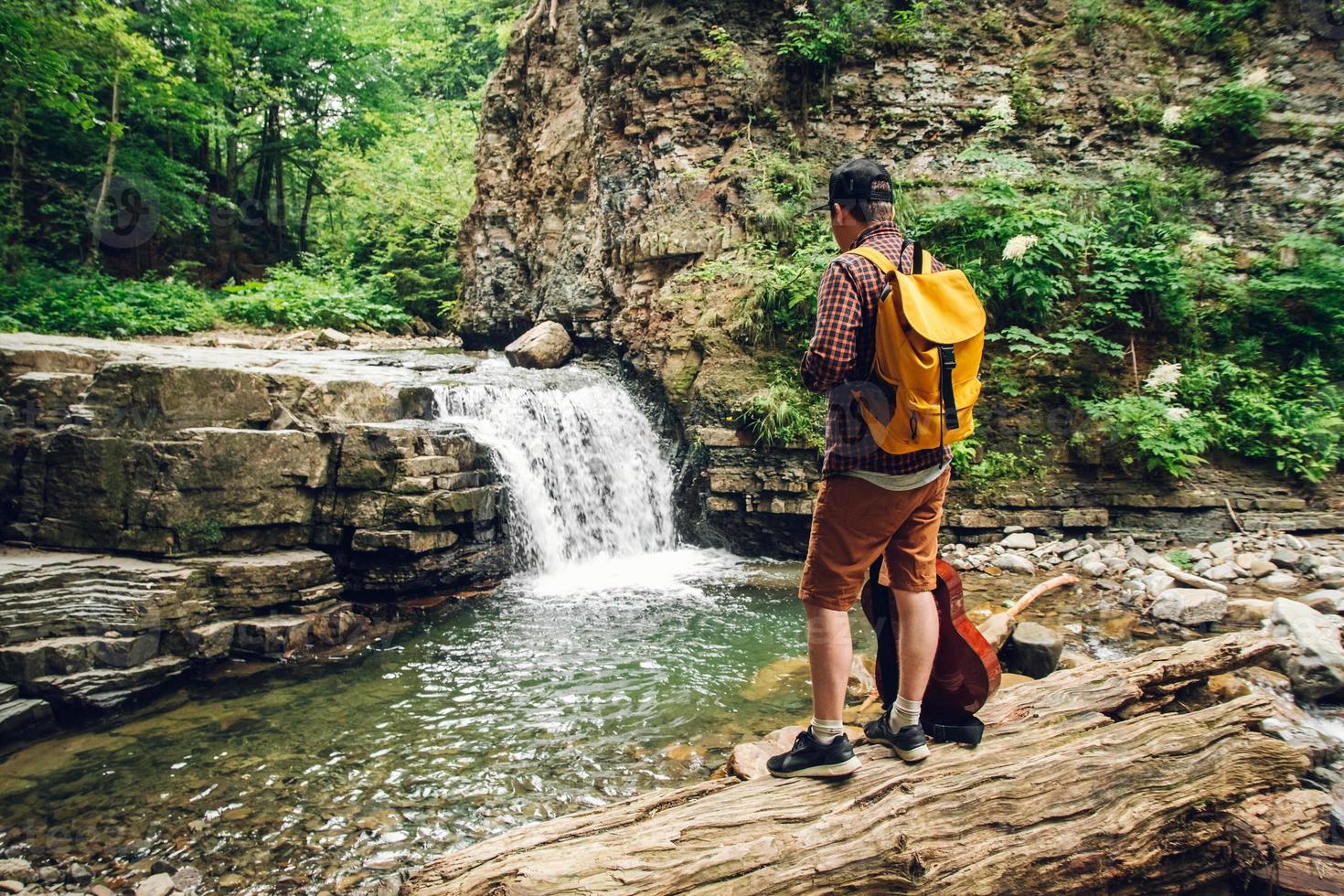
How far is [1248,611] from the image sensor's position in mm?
5570

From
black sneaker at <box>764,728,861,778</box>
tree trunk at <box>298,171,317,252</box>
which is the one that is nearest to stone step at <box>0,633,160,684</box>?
black sneaker at <box>764,728,861,778</box>

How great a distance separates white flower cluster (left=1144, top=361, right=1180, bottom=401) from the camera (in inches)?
315

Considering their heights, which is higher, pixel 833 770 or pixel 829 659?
pixel 829 659

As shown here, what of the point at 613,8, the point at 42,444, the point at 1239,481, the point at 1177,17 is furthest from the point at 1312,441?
the point at 42,444

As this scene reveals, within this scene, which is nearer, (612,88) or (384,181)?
(612,88)

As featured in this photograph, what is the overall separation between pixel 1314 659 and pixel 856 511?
3.99 m

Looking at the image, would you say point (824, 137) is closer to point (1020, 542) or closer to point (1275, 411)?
point (1020, 542)

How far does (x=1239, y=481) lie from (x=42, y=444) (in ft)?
40.2

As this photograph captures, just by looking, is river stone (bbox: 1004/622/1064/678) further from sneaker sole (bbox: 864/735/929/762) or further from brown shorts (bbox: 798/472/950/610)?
brown shorts (bbox: 798/472/950/610)

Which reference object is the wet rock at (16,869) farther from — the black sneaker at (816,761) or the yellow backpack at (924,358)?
the yellow backpack at (924,358)

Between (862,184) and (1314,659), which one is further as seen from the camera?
(1314,659)

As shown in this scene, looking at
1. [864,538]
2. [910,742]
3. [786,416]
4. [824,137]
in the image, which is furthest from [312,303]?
[910,742]

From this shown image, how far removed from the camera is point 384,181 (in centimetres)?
2030

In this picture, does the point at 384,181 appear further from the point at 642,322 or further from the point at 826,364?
the point at 826,364
